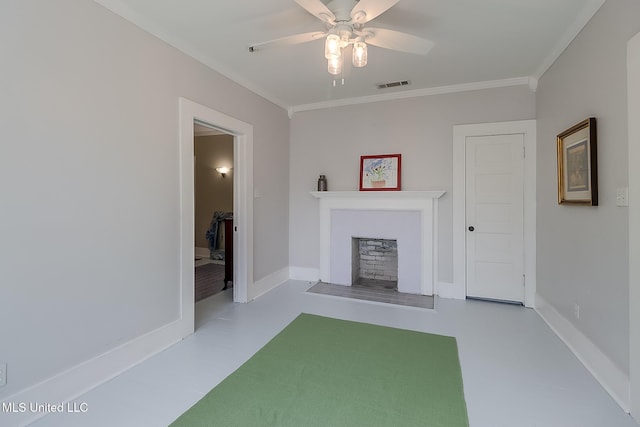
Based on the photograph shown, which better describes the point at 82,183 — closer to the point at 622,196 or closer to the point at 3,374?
the point at 3,374

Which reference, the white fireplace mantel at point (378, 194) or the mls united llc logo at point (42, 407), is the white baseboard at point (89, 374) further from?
the white fireplace mantel at point (378, 194)

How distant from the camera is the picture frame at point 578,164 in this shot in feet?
6.72

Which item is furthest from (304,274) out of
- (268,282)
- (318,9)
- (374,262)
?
(318,9)

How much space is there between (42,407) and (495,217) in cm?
413

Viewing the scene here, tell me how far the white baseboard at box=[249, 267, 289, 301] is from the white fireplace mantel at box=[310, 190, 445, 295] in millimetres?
625

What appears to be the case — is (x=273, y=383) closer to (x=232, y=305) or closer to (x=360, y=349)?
(x=360, y=349)

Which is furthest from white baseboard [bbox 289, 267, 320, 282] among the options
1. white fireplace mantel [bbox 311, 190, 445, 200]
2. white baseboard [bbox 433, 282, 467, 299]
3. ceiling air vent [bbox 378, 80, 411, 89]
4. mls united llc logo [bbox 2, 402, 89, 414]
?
mls united llc logo [bbox 2, 402, 89, 414]

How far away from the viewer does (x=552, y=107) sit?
2.83m

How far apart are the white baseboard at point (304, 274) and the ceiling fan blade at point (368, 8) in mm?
3250

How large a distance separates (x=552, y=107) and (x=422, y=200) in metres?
1.54

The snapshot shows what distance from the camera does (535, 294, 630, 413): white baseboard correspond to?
1.75 meters

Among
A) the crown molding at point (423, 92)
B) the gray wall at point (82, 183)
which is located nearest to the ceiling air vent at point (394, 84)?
the crown molding at point (423, 92)

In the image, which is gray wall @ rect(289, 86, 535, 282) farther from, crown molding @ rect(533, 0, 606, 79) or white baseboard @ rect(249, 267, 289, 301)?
crown molding @ rect(533, 0, 606, 79)

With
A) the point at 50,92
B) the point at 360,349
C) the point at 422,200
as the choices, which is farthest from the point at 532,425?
the point at 50,92
